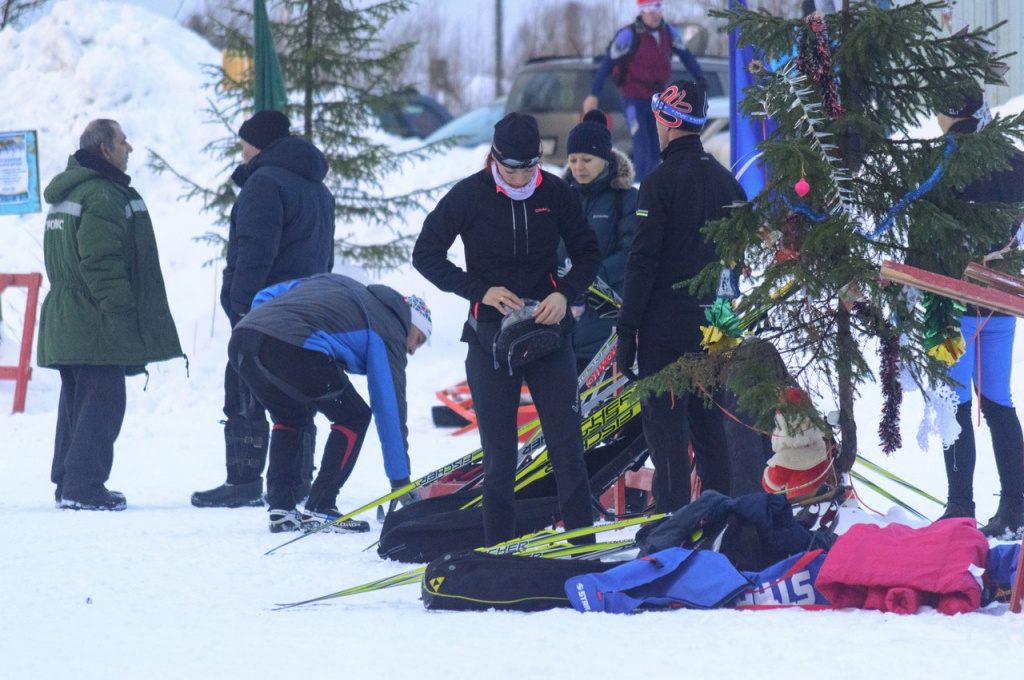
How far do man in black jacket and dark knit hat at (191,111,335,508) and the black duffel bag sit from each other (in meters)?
2.66

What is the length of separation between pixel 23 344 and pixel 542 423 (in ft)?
25.3

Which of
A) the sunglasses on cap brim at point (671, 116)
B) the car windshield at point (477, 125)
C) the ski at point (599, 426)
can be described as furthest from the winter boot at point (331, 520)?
the car windshield at point (477, 125)

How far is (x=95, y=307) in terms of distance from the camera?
6.77 m

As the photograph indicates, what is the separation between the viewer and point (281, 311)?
581 cm

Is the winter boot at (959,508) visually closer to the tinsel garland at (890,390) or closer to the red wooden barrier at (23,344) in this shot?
the tinsel garland at (890,390)

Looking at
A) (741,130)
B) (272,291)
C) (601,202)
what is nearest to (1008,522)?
(601,202)

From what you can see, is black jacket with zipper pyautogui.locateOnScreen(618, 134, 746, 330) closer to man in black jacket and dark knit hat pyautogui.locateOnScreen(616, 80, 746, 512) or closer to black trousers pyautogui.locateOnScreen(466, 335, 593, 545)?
man in black jacket and dark knit hat pyautogui.locateOnScreen(616, 80, 746, 512)

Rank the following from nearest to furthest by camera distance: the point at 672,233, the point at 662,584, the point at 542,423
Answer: the point at 662,584 < the point at 542,423 < the point at 672,233

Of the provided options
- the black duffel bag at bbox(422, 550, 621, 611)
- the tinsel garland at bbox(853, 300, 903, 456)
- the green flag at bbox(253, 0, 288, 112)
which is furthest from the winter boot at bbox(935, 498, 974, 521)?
the green flag at bbox(253, 0, 288, 112)

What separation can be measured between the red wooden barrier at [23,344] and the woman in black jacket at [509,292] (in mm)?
7308

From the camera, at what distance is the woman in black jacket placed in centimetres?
475

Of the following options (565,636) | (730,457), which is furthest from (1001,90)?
(565,636)

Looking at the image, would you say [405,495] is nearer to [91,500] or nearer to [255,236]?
[255,236]

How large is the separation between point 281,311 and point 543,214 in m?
1.57
